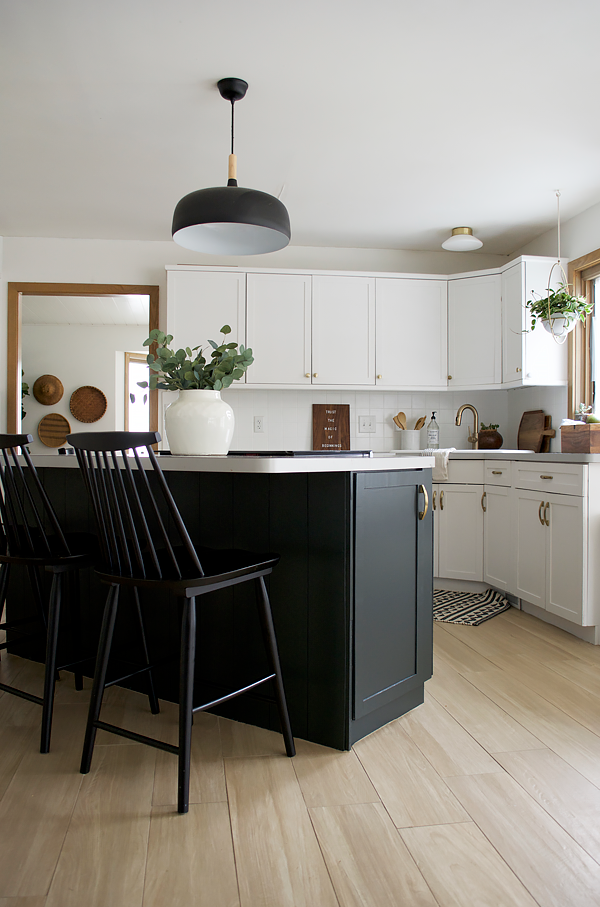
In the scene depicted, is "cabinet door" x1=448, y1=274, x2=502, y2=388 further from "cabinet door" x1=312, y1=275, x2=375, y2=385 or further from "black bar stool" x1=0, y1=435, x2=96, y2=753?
"black bar stool" x1=0, y1=435, x2=96, y2=753

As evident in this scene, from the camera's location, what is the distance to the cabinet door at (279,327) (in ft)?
14.9

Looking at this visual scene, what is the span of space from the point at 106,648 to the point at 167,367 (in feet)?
2.90

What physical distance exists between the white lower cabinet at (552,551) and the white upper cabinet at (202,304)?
2.32m

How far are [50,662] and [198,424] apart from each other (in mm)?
859

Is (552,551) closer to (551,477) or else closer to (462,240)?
(551,477)

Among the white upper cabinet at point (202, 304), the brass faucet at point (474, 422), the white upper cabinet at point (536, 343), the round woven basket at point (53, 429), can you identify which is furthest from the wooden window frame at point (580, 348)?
the round woven basket at point (53, 429)

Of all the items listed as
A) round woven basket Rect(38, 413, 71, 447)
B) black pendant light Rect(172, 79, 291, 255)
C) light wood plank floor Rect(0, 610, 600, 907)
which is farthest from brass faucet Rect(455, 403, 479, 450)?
round woven basket Rect(38, 413, 71, 447)

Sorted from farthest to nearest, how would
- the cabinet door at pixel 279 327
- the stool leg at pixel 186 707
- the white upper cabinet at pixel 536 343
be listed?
1. the cabinet door at pixel 279 327
2. the white upper cabinet at pixel 536 343
3. the stool leg at pixel 186 707

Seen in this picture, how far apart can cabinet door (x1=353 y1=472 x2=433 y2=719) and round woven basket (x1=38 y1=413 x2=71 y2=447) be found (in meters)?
6.80

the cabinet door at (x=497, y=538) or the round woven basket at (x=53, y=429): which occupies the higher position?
the round woven basket at (x=53, y=429)

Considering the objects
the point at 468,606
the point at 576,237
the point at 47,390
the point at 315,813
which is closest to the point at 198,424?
the point at 315,813

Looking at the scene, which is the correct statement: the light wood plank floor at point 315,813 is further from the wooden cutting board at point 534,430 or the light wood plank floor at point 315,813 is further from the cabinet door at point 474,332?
the cabinet door at point 474,332

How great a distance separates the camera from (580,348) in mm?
4148

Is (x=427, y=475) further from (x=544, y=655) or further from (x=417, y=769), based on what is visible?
(x=544, y=655)
